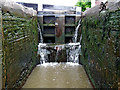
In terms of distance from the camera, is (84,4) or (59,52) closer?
(59,52)

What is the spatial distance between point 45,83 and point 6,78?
1.52 m

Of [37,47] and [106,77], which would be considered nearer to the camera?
[106,77]

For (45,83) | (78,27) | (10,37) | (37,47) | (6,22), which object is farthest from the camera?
(78,27)

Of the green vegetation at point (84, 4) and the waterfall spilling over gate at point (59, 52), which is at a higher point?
the green vegetation at point (84, 4)

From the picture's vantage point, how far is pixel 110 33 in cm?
211

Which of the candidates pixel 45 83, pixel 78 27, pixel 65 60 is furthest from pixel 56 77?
pixel 78 27

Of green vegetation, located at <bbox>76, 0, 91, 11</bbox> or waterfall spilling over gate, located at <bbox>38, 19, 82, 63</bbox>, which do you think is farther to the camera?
green vegetation, located at <bbox>76, 0, 91, 11</bbox>

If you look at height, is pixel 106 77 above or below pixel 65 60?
above

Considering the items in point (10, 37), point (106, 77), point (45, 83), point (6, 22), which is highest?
point (6, 22)

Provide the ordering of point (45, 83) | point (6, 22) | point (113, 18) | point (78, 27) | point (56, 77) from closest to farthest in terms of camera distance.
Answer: point (113, 18), point (6, 22), point (45, 83), point (56, 77), point (78, 27)

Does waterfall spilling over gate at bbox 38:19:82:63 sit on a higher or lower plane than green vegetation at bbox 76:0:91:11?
lower

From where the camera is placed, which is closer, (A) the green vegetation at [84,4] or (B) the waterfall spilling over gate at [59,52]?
(B) the waterfall spilling over gate at [59,52]

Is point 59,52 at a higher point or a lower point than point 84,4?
lower

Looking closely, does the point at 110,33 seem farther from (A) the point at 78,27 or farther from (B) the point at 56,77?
(A) the point at 78,27
